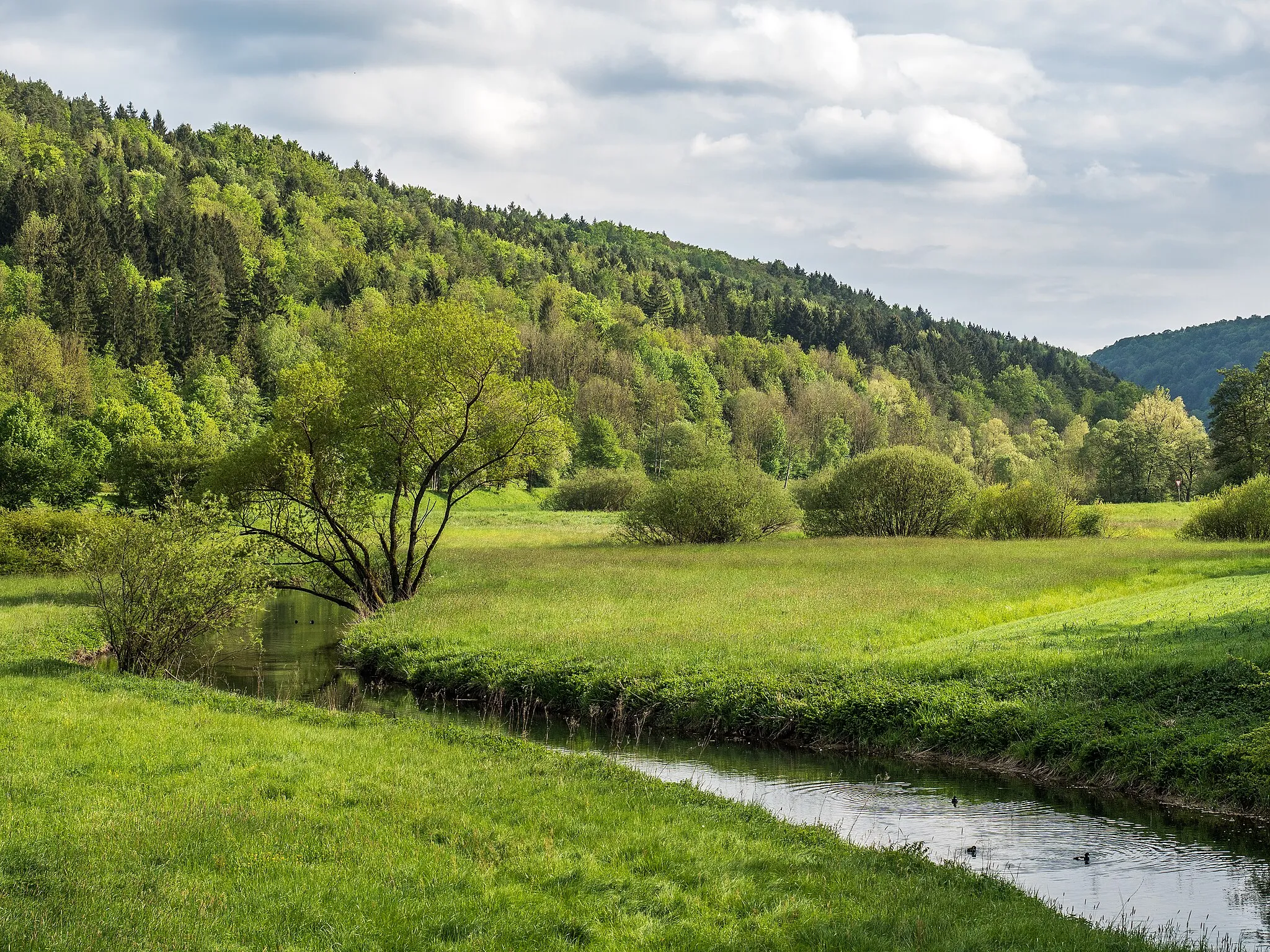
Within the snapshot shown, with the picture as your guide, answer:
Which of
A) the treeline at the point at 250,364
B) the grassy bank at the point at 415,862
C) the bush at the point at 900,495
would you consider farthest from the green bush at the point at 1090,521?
the grassy bank at the point at 415,862

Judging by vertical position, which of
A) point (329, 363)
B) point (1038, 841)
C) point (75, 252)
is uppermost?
point (75, 252)

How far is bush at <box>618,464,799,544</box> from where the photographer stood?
6206 cm

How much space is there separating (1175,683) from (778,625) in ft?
40.0

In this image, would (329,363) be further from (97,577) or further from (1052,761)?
(1052,761)

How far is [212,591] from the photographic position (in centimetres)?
2517

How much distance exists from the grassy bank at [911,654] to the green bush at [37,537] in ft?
60.0

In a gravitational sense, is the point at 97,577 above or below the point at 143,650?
above

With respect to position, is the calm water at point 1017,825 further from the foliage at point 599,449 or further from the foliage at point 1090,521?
the foliage at point 599,449

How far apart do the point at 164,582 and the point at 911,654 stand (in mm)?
18598

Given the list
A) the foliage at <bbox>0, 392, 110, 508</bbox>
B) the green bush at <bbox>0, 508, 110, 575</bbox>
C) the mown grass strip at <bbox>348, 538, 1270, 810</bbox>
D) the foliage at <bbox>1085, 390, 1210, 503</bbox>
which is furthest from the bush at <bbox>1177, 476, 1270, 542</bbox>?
the foliage at <bbox>0, 392, 110, 508</bbox>

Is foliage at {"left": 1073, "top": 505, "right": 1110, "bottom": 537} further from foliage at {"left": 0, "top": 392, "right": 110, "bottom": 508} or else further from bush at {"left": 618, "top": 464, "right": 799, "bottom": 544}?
foliage at {"left": 0, "top": 392, "right": 110, "bottom": 508}

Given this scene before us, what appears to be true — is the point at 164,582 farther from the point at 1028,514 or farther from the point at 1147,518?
the point at 1147,518

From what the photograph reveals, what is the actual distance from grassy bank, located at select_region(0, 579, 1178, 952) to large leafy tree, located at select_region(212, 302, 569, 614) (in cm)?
1879

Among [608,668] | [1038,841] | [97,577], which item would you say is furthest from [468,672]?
[1038,841]
